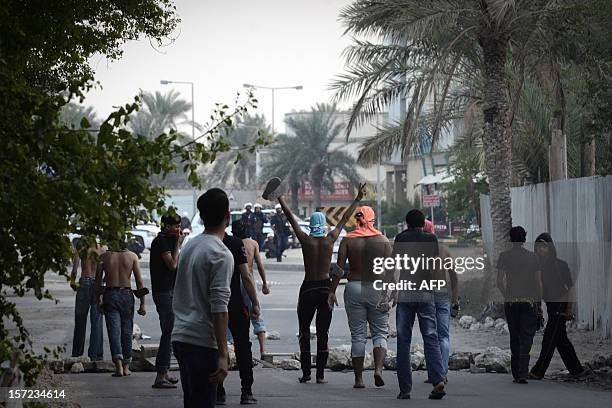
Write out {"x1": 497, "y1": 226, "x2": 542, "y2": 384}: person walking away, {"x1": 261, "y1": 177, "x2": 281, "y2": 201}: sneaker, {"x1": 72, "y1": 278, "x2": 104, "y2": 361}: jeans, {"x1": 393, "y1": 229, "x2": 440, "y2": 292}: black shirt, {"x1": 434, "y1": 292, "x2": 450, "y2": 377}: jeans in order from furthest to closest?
{"x1": 72, "y1": 278, "x2": 104, "y2": 361}: jeans < {"x1": 497, "y1": 226, "x2": 542, "y2": 384}: person walking away < {"x1": 261, "y1": 177, "x2": 281, "y2": 201}: sneaker < {"x1": 434, "y1": 292, "x2": 450, "y2": 377}: jeans < {"x1": 393, "y1": 229, "x2": 440, "y2": 292}: black shirt

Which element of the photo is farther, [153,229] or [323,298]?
[153,229]

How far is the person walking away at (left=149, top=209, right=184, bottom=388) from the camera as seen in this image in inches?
500

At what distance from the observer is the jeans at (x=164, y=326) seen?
497 inches

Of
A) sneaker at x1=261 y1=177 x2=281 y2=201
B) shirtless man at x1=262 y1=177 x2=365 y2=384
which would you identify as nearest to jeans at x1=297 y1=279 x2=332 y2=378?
shirtless man at x1=262 y1=177 x2=365 y2=384

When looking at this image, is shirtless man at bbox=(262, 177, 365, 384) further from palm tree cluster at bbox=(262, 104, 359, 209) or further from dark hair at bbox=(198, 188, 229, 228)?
palm tree cluster at bbox=(262, 104, 359, 209)

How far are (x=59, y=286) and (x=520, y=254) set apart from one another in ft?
69.9

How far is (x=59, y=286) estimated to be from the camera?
1310 inches

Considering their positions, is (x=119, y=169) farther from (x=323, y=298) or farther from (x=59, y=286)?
(x=59, y=286)

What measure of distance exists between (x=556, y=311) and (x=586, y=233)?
5.66 meters

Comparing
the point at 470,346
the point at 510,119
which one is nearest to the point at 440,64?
the point at 510,119

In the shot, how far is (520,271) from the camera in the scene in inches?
552

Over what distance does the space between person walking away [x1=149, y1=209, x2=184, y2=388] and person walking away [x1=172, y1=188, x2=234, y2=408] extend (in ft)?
17.8

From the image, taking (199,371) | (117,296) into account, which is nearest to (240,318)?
(117,296)

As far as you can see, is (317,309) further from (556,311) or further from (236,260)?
(556,311)
